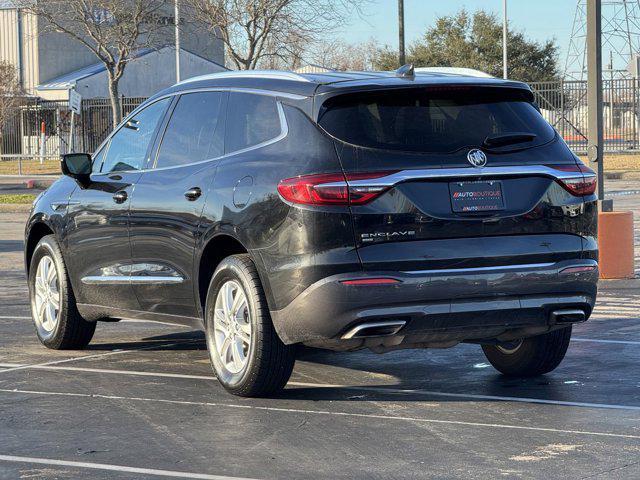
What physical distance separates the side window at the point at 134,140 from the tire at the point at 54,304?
32.2 inches

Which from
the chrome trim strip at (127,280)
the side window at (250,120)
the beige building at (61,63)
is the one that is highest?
the beige building at (61,63)

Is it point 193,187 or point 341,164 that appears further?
point 193,187

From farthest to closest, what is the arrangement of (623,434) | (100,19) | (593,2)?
(100,19), (593,2), (623,434)

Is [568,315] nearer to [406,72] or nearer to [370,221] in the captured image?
[370,221]

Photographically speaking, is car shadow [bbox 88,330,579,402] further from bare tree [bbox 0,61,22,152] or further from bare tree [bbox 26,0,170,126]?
bare tree [bbox 0,61,22,152]

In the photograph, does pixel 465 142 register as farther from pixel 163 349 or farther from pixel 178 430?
pixel 163 349

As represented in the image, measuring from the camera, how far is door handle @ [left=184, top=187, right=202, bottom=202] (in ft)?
24.6

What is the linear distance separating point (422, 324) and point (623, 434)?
115 cm

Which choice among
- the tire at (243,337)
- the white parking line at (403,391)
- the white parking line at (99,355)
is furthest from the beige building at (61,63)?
the tire at (243,337)

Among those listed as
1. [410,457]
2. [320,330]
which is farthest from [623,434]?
[320,330]

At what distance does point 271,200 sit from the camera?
22.3ft

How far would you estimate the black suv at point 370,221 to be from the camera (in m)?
6.56

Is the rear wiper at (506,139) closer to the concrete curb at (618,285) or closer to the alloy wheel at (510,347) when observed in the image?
the alloy wheel at (510,347)

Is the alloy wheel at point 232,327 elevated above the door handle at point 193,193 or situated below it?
below
